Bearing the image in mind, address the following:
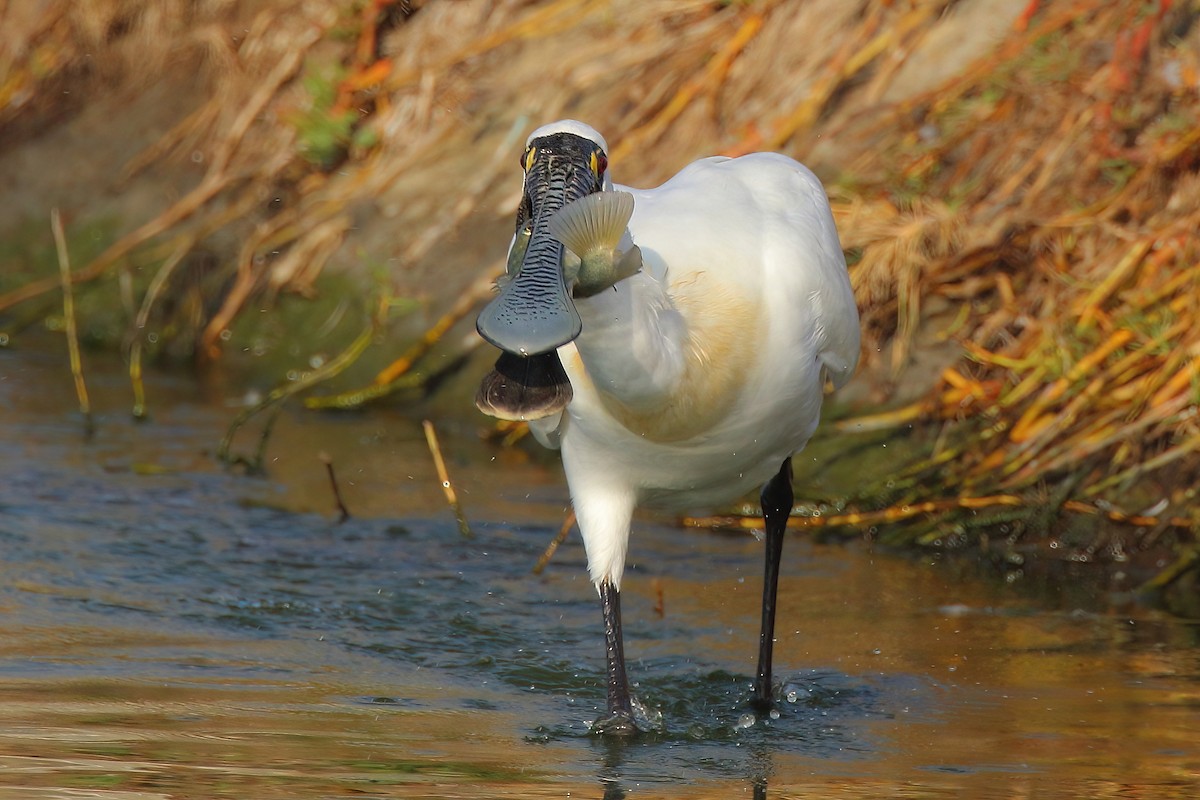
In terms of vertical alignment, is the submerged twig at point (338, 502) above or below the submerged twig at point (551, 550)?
above

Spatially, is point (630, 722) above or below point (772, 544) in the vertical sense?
below

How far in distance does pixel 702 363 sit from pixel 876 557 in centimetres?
247

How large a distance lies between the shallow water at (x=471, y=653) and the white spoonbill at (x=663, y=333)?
13.5 inches

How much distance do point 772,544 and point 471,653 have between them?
0.94 meters

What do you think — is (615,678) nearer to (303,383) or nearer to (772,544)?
(772,544)

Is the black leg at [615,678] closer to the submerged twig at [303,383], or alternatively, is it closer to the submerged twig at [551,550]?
the submerged twig at [551,550]

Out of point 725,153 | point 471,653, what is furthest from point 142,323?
point 471,653

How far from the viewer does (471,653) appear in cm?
526

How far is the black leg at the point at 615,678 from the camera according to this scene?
4.46 m

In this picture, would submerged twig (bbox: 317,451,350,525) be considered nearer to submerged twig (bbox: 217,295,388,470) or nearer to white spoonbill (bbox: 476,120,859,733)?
submerged twig (bbox: 217,295,388,470)

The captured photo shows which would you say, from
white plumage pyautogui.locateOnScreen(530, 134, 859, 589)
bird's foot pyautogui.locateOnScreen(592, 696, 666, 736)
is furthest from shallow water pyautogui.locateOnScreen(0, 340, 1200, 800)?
white plumage pyautogui.locateOnScreen(530, 134, 859, 589)

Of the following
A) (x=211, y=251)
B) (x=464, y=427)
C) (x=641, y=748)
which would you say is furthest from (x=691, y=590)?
(x=211, y=251)

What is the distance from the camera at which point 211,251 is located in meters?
9.66

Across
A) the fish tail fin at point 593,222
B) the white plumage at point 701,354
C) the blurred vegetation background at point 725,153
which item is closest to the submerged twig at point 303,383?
the blurred vegetation background at point 725,153
